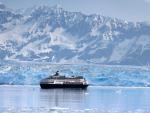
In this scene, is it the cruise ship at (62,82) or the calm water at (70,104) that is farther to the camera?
the cruise ship at (62,82)

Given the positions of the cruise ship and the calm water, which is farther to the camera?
the cruise ship

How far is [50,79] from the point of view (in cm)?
16350

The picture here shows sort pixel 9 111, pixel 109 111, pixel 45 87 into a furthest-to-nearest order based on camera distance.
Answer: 1. pixel 45 87
2. pixel 109 111
3. pixel 9 111

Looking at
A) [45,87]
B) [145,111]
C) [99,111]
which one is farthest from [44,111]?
[45,87]

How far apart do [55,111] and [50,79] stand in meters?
99.6

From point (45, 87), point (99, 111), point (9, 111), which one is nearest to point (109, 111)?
point (99, 111)

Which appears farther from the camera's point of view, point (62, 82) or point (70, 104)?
point (62, 82)

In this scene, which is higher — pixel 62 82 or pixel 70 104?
pixel 62 82

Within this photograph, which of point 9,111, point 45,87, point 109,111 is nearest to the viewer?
point 9,111

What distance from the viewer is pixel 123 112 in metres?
65.8

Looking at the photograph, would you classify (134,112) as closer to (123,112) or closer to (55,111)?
(123,112)

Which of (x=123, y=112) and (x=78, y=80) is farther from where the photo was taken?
(x=78, y=80)

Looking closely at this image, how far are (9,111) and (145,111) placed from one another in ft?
49.3

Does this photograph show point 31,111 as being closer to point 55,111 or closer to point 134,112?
point 55,111
